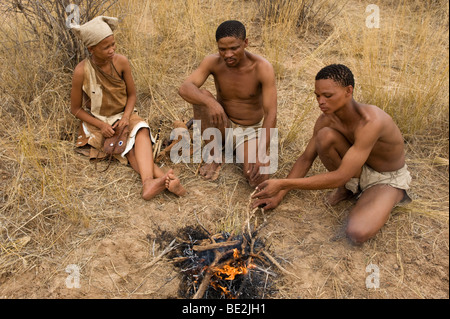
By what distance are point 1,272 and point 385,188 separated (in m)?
2.23

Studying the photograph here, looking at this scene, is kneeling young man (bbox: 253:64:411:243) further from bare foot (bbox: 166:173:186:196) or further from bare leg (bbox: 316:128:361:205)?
bare foot (bbox: 166:173:186:196)

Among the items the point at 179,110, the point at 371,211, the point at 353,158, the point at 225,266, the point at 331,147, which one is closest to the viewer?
the point at 225,266

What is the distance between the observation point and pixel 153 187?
2.65m

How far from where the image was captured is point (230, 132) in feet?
9.89

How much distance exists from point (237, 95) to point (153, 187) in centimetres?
90

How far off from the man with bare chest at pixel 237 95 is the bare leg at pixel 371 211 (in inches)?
25.3

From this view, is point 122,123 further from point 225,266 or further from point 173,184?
point 225,266

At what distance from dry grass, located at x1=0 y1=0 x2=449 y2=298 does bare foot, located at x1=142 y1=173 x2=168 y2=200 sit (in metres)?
0.09

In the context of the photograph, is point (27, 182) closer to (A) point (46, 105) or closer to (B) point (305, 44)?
(A) point (46, 105)

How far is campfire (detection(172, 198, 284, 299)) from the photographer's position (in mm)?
2064

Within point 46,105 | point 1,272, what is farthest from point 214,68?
point 1,272

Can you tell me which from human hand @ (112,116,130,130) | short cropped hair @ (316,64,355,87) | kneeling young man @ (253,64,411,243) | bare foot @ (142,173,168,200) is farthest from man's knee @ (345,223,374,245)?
human hand @ (112,116,130,130)

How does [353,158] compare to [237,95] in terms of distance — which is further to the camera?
[237,95]

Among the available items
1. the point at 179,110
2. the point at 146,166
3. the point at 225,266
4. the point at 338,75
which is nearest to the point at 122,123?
the point at 146,166
